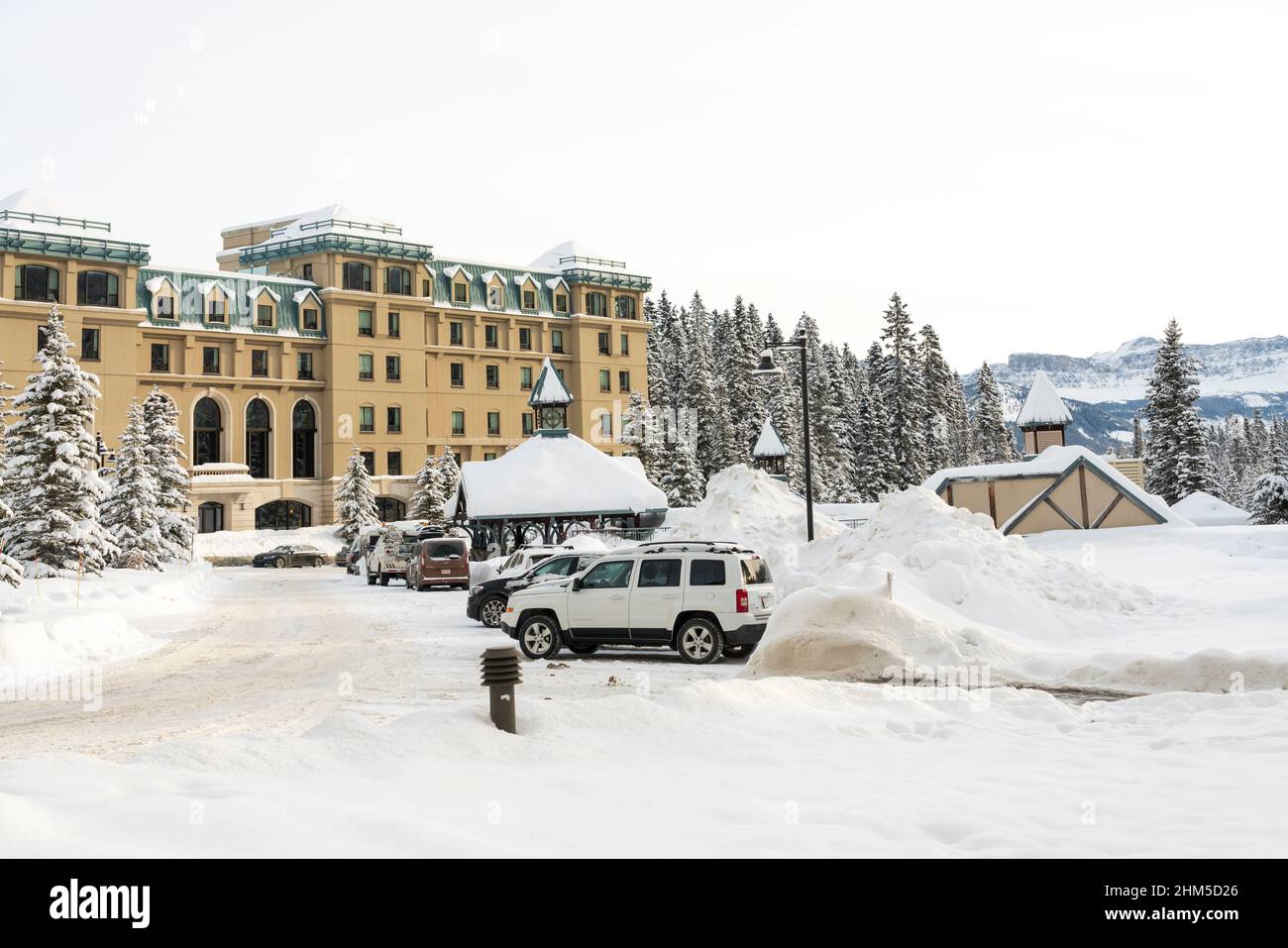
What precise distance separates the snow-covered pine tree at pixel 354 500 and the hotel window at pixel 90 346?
687 inches

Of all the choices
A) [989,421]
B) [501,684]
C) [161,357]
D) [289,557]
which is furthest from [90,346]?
[989,421]

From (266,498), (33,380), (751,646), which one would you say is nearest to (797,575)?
(751,646)

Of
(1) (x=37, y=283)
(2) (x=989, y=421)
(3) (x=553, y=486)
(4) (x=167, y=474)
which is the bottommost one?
(3) (x=553, y=486)

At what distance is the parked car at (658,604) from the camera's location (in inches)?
649

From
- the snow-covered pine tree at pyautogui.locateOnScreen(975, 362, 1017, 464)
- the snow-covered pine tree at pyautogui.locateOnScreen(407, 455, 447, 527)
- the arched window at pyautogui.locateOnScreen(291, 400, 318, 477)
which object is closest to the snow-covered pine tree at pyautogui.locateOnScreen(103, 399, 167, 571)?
the snow-covered pine tree at pyautogui.locateOnScreen(407, 455, 447, 527)

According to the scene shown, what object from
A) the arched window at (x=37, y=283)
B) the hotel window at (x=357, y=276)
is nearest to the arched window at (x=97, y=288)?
the arched window at (x=37, y=283)

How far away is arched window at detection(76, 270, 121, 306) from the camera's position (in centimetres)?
6919

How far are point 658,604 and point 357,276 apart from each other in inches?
2747

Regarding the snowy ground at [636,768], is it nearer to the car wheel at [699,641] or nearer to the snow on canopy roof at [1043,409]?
the car wheel at [699,641]

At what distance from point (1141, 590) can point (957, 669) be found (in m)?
8.21

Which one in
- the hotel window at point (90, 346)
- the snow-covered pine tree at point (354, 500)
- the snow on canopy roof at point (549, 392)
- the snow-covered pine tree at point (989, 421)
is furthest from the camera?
the snow-covered pine tree at point (989, 421)

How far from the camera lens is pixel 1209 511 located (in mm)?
54594

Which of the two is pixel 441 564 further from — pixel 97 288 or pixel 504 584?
pixel 97 288

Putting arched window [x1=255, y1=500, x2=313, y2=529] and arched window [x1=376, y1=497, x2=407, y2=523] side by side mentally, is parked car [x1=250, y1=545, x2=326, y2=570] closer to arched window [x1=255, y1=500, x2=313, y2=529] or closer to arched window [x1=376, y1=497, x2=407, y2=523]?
arched window [x1=255, y1=500, x2=313, y2=529]
